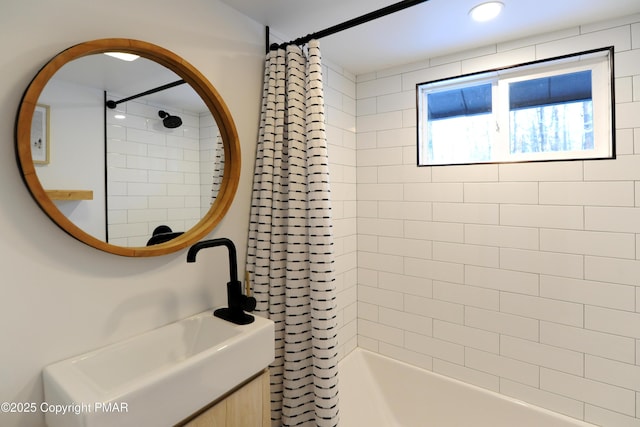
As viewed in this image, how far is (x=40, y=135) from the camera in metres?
0.90

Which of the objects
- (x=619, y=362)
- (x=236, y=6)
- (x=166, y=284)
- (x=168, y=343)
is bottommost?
(x=619, y=362)

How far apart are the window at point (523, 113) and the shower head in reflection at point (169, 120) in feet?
4.81

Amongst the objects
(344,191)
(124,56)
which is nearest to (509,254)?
(344,191)

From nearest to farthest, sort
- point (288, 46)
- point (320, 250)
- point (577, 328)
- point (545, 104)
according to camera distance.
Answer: point (320, 250) < point (288, 46) < point (577, 328) < point (545, 104)

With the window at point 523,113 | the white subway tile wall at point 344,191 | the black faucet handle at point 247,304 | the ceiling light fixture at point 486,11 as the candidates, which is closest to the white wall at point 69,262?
the black faucet handle at point 247,304

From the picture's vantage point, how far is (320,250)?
1370 millimetres

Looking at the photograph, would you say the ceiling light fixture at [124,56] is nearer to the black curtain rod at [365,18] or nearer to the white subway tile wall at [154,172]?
the white subway tile wall at [154,172]

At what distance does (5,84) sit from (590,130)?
8.01ft

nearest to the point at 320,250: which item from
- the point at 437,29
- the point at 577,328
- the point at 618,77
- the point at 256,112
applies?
the point at 256,112

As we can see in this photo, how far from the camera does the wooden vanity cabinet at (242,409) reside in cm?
97

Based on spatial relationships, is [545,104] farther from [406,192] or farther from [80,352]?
[80,352]

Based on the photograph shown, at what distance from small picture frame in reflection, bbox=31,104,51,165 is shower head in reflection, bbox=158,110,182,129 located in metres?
0.39

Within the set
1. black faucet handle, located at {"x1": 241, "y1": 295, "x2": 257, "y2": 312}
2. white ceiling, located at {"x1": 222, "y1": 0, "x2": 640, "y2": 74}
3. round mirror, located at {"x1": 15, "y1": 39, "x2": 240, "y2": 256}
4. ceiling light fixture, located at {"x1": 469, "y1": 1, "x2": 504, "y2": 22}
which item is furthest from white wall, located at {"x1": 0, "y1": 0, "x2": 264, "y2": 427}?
ceiling light fixture, located at {"x1": 469, "y1": 1, "x2": 504, "y2": 22}

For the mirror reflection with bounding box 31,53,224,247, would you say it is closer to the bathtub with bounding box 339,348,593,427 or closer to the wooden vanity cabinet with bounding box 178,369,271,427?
the wooden vanity cabinet with bounding box 178,369,271,427
